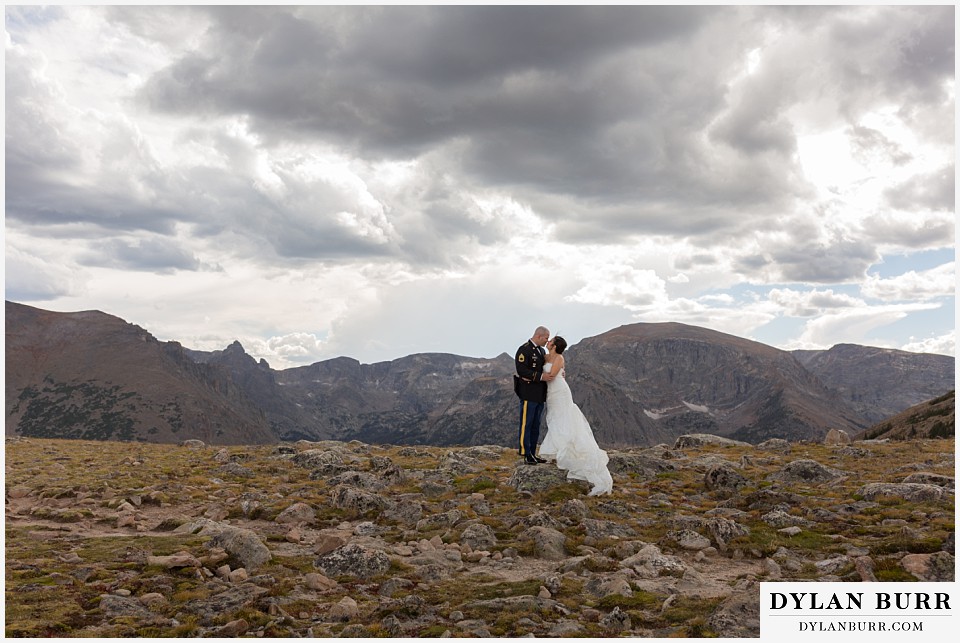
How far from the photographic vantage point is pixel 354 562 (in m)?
14.3

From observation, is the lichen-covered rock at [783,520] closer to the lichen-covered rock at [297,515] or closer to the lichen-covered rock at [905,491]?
the lichen-covered rock at [905,491]

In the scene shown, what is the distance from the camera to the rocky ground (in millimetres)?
11266

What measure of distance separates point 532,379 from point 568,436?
2700mm

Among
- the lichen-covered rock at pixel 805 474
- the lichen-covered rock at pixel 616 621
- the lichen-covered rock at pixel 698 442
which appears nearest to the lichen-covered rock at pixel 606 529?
the lichen-covered rock at pixel 616 621

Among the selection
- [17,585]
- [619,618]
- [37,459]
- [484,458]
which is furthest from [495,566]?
[37,459]

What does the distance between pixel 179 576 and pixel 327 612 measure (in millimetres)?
4163

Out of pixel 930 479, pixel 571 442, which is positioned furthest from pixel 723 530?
pixel 930 479

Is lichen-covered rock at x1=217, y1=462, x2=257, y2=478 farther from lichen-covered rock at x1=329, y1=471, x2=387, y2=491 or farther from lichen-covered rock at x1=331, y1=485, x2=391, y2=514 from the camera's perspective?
lichen-covered rock at x1=331, y1=485, x2=391, y2=514

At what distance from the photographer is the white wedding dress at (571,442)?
895 inches

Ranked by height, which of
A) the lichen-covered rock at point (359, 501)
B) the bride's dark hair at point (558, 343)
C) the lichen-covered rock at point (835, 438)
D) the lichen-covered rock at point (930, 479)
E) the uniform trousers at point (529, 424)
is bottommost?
the lichen-covered rock at point (359, 501)

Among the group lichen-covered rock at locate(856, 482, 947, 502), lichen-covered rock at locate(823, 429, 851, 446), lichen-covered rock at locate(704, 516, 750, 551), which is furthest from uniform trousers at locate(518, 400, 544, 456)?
lichen-covered rock at locate(823, 429, 851, 446)

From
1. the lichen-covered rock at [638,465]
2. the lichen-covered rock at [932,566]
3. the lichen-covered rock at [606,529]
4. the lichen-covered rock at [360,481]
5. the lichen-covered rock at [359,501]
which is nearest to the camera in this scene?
the lichen-covered rock at [932,566]

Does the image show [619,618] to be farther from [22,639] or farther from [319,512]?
[319,512]

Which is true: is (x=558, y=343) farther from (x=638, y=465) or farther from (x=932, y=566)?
(x=932, y=566)
